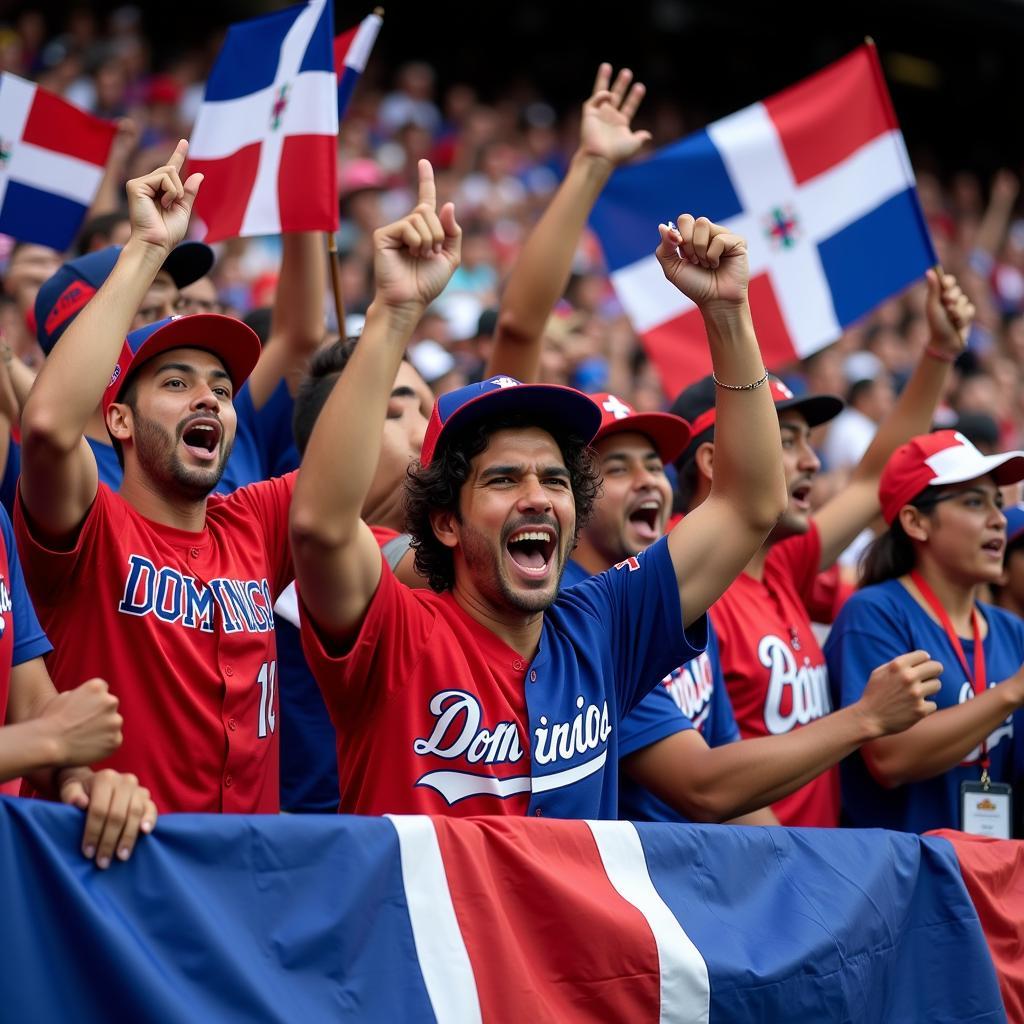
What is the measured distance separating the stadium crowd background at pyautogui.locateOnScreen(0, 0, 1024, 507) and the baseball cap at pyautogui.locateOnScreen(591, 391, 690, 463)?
143 cm

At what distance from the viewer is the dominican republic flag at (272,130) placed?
4.81 metres

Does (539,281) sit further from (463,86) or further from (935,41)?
(935,41)

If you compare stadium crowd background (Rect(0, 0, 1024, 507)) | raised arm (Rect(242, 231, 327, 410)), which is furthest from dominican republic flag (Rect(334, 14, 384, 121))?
stadium crowd background (Rect(0, 0, 1024, 507))

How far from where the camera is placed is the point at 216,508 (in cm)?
374

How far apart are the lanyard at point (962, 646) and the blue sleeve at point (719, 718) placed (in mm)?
845

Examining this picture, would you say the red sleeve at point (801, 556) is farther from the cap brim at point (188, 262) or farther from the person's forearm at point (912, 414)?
the cap brim at point (188, 262)

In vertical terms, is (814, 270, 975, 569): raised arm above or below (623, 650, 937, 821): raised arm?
above

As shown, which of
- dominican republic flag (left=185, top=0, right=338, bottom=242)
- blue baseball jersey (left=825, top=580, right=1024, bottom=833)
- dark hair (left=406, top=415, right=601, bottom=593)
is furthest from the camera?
dominican republic flag (left=185, top=0, right=338, bottom=242)

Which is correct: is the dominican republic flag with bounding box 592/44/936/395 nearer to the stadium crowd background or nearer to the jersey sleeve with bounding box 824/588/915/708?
the stadium crowd background

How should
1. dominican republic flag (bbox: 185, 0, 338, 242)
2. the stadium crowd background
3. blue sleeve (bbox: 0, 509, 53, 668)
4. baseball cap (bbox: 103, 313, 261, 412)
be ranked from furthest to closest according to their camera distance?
the stadium crowd background → dominican republic flag (bbox: 185, 0, 338, 242) → baseball cap (bbox: 103, 313, 261, 412) → blue sleeve (bbox: 0, 509, 53, 668)

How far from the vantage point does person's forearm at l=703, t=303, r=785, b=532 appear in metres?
3.33

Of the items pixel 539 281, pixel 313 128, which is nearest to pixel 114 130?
pixel 313 128

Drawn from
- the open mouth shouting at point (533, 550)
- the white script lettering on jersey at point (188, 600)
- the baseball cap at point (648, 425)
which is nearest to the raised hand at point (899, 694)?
the open mouth shouting at point (533, 550)

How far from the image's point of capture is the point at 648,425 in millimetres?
4363
